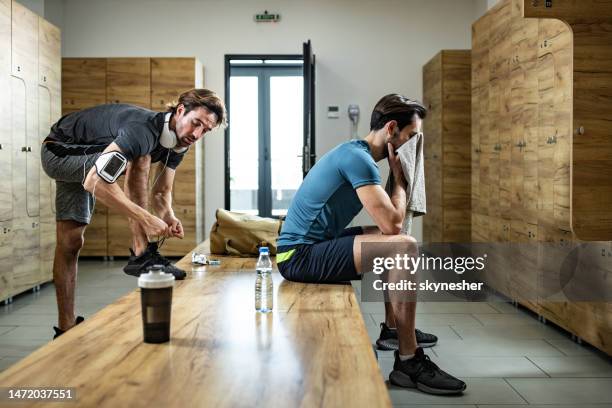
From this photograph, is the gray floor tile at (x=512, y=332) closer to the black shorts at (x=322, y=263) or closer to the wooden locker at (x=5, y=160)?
the black shorts at (x=322, y=263)

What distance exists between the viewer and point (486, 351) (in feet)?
9.98

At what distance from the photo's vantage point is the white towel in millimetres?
2629

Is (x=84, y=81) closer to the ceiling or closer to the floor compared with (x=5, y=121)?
closer to the ceiling

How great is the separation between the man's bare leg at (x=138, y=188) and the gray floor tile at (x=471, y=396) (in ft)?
4.10

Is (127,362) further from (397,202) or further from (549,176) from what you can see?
(549,176)

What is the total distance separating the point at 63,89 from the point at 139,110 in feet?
12.7

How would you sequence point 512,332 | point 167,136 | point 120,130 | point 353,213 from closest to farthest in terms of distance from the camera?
point 353,213 → point 120,130 → point 167,136 → point 512,332

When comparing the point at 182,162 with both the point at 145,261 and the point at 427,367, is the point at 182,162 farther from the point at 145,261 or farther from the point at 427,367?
the point at 427,367

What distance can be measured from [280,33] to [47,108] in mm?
2991

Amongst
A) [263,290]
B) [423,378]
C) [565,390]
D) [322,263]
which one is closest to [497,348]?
[565,390]

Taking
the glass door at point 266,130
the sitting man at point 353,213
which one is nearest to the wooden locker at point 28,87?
the sitting man at point 353,213

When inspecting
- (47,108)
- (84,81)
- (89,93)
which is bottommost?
(47,108)

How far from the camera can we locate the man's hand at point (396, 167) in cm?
260

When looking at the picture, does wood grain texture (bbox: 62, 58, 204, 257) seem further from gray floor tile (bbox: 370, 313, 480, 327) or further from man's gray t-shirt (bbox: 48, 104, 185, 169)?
man's gray t-shirt (bbox: 48, 104, 185, 169)
